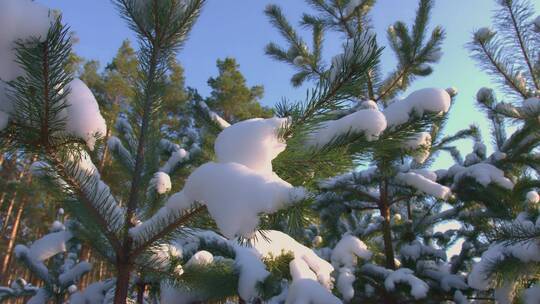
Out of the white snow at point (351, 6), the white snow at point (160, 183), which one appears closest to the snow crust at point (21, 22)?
the white snow at point (160, 183)

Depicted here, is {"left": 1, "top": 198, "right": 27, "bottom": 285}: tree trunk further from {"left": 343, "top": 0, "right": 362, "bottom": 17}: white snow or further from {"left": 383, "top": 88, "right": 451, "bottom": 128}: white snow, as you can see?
{"left": 383, "top": 88, "right": 451, "bottom": 128}: white snow

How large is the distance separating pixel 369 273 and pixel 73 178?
372 cm

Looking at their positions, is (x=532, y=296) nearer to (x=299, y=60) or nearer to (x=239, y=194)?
(x=239, y=194)

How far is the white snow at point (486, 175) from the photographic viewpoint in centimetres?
364

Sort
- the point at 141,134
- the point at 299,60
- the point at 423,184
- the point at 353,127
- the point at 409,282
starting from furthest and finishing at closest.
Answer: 1. the point at 299,60
2. the point at 423,184
3. the point at 409,282
4. the point at 141,134
5. the point at 353,127

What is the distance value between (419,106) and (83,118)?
1111 millimetres

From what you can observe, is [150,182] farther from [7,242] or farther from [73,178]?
[7,242]

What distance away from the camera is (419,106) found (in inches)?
54.0

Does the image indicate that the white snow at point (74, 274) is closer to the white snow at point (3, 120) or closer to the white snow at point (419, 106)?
the white snow at point (3, 120)

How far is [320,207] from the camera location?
476cm

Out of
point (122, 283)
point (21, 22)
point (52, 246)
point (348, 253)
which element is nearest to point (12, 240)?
point (52, 246)

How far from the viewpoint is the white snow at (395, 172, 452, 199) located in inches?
143

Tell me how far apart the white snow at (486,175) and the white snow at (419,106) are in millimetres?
2654

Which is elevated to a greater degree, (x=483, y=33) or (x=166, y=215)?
(x=483, y=33)
